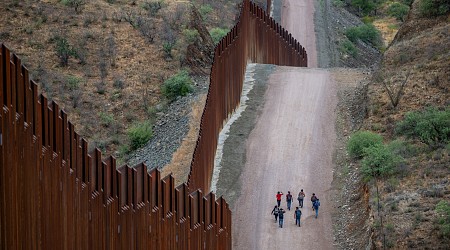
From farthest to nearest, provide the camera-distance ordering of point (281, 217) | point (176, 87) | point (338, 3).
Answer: point (338, 3) < point (176, 87) < point (281, 217)

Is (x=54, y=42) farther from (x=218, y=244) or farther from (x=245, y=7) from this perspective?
(x=218, y=244)

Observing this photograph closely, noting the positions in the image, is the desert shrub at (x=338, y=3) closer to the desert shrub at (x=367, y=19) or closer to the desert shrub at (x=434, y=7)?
the desert shrub at (x=367, y=19)

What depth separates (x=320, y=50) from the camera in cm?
6556

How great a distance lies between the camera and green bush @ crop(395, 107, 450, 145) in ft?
117

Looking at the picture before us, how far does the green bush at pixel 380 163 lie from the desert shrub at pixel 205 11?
27.8 meters

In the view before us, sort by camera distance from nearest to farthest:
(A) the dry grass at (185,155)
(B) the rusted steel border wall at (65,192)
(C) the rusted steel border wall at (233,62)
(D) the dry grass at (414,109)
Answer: (B) the rusted steel border wall at (65,192)
(D) the dry grass at (414,109)
(C) the rusted steel border wall at (233,62)
(A) the dry grass at (185,155)

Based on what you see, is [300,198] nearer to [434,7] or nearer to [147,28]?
[434,7]

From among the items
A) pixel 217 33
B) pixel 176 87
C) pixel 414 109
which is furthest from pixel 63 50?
pixel 414 109

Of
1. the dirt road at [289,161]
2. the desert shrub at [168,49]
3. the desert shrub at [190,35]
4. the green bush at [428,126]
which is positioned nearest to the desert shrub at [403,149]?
the green bush at [428,126]

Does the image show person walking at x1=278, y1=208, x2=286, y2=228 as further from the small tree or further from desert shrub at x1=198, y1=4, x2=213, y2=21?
desert shrub at x1=198, y1=4, x2=213, y2=21

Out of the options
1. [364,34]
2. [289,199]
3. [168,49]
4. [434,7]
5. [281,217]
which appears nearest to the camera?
[281,217]

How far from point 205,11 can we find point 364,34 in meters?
12.2

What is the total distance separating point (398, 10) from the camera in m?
76.2

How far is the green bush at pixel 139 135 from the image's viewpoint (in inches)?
1741
